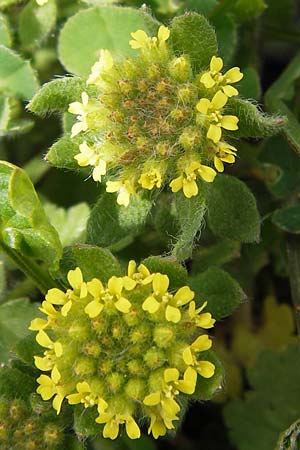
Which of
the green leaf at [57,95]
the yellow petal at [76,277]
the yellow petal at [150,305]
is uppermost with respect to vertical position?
the green leaf at [57,95]

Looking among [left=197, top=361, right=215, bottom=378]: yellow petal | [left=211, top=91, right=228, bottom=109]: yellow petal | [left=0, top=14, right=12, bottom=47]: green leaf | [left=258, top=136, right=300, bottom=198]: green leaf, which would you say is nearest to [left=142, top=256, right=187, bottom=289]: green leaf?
[left=197, top=361, right=215, bottom=378]: yellow petal

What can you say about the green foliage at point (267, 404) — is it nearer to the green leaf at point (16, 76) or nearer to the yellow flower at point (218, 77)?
the yellow flower at point (218, 77)

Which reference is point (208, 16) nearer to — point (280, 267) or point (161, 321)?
point (280, 267)

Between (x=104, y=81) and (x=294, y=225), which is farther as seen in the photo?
(x=294, y=225)

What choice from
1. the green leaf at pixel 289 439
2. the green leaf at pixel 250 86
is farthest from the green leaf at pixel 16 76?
the green leaf at pixel 289 439

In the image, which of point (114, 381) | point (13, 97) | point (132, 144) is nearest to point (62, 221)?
point (13, 97)

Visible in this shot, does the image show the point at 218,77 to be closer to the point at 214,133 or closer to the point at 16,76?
the point at 214,133
